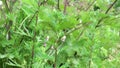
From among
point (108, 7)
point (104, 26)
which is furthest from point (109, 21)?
point (108, 7)

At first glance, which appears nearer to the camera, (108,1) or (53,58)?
(53,58)

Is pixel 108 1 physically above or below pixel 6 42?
above

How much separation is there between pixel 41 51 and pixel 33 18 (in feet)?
0.61

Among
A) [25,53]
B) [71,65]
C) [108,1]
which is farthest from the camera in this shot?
[108,1]

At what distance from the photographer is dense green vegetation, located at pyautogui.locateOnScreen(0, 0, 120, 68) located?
1.08 m

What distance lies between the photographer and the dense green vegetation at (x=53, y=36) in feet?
3.56

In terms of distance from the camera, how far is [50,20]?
1.06m

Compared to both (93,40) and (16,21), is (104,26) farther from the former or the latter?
(16,21)

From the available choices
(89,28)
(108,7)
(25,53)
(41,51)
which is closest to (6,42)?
(25,53)

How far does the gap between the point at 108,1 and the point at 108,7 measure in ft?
0.09

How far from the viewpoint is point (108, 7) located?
4.80 ft

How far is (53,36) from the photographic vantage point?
1.11 meters

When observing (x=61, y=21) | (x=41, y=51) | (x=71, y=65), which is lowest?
(x=71, y=65)

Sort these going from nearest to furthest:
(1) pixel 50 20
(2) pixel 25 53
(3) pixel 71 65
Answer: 1. (1) pixel 50 20
2. (2) pixel 25 53
3. (3) pixel 71 65
